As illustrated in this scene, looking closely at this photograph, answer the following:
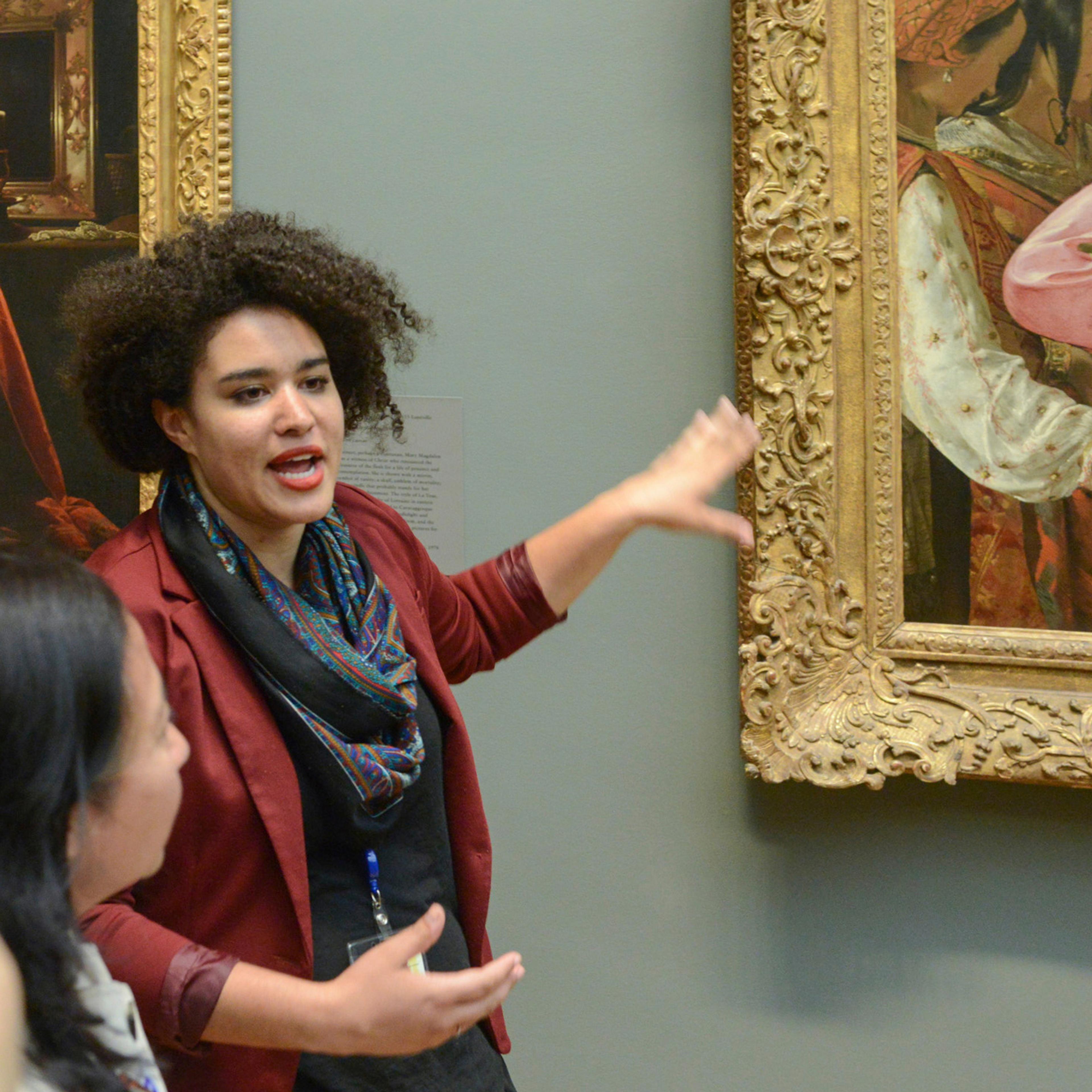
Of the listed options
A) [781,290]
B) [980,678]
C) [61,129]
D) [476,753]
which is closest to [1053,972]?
[980,678]

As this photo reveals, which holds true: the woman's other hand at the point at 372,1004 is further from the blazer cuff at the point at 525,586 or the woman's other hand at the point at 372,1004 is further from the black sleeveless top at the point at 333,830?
the blazer cuff at the point at 525,586

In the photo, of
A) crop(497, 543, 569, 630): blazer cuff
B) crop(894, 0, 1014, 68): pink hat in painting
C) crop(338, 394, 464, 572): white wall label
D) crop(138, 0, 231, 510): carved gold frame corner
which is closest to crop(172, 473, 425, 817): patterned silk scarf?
crop(497, 543, 569, 630): blazer cuff

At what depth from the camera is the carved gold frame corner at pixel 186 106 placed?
10.7ft

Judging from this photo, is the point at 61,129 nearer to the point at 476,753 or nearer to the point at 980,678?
the point at 476,753

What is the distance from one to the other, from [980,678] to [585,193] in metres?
1.53

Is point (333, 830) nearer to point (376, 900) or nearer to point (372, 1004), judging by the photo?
point (376, 900)

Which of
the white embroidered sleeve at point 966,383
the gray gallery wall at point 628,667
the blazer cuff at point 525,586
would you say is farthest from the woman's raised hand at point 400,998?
the white embroidered sleeve at point 966,383

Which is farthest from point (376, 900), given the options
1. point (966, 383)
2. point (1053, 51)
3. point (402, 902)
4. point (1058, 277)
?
point (1053, 51)

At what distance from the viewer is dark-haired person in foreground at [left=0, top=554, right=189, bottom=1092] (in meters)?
1.13

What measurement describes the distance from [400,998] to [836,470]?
175cm

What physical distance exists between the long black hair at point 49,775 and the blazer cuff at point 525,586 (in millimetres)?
1163

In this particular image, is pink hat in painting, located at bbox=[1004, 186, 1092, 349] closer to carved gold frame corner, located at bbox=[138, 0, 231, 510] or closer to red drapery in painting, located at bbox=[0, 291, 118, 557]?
carved gold frame corner, located at bbox=[138, 0, 231, 510]

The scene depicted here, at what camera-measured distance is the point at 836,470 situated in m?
2.84

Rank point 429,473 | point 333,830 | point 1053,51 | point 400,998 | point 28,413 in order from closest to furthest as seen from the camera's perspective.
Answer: point 400,998, point 333,830, point 1053,51, point 429,473, point 28,413
